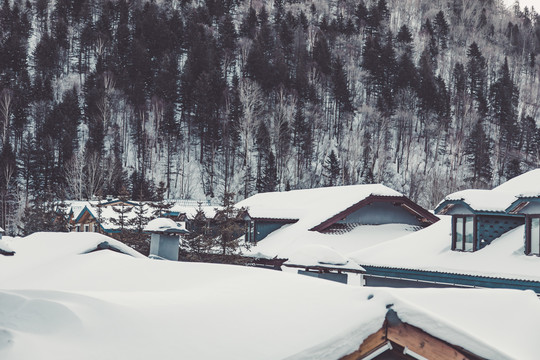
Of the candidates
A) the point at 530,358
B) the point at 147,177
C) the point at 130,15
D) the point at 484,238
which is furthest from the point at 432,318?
the point at 130,15

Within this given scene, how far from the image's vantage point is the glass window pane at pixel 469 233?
50.3ft

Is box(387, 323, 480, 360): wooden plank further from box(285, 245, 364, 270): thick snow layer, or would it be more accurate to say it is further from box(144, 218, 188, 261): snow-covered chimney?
box(144, 218, 188, 261): snow-covered chimney

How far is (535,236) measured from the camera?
13.3m

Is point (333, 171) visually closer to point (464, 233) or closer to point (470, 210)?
point (464, 233)

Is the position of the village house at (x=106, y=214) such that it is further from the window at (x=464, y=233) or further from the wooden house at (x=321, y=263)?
the wooden house at (x=321, y=263)

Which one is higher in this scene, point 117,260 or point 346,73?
point 346,73

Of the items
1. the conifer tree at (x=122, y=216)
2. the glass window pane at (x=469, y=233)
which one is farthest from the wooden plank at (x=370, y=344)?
the conifer tree at (x=122, y=216)

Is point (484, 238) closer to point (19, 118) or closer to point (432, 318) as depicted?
point (432, 318)

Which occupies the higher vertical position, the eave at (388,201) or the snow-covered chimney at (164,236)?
the eave at (388,201)

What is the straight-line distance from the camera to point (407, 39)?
83.8m

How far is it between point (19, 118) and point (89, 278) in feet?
206

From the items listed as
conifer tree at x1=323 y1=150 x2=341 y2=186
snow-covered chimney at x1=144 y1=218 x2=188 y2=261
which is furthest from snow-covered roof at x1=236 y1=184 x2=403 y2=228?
conifer tree at x1=323 y1=150 x2=341 y2=186

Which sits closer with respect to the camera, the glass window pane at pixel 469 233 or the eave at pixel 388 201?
the glass window pane at pixel 469 233

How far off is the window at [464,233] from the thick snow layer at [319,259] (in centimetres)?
634
